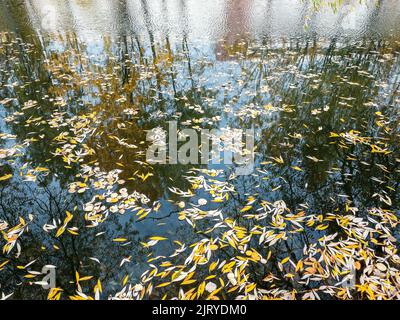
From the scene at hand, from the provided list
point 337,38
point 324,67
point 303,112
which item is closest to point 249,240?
point 303,112

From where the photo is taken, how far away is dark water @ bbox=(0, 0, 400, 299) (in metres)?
3.45

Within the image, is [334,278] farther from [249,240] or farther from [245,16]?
[245,16]

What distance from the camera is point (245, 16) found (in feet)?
49.5

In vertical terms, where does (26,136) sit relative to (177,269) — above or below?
above

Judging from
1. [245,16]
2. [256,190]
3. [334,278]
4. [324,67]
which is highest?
[245,16]

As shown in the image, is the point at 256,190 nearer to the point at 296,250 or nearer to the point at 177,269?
the point at 296,250

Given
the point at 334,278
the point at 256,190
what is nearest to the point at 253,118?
the point at 256,190

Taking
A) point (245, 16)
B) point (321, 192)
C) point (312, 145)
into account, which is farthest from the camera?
point (245, 16)

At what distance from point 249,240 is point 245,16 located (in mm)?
14688

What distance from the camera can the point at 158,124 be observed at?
5.59 meters

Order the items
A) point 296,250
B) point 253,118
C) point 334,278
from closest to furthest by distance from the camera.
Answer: point 334,278
point 296,250
point 253,118

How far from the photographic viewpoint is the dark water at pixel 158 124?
3453 millimetres
